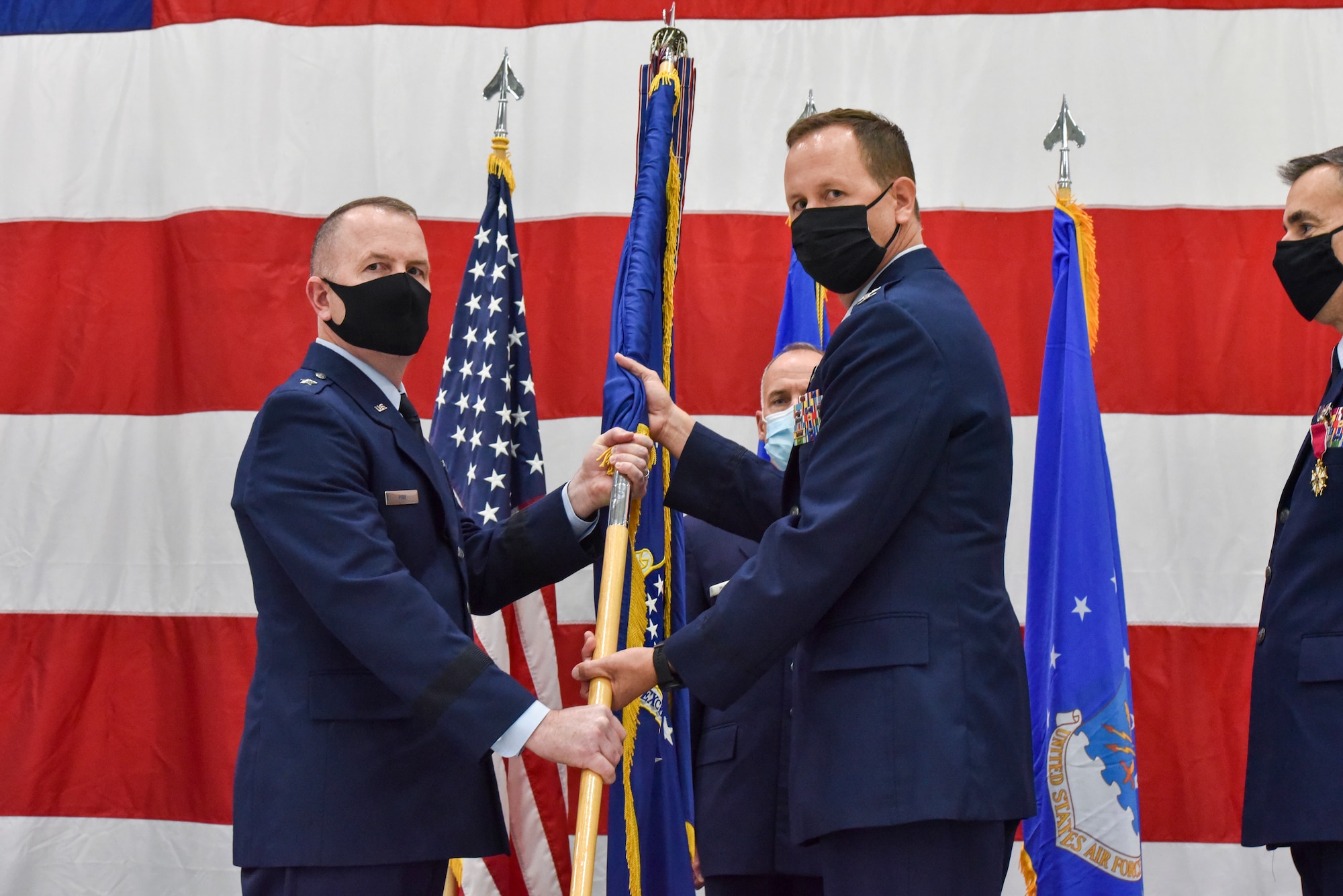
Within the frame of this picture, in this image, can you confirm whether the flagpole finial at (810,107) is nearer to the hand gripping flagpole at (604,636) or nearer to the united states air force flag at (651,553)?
the united states air force flag at (651,553)

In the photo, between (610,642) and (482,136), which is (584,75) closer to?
(482,136)

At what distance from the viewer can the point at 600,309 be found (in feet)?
12.3

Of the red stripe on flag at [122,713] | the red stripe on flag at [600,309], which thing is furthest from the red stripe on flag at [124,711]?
the red stripe on flag at [600,309]

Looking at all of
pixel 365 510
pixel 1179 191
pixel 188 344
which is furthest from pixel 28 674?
pixel 1179 191

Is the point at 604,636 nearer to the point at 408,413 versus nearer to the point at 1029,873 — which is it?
the point at 408,413

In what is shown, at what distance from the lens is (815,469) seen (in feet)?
5.99

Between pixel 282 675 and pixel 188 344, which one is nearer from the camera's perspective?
pixel 282 675

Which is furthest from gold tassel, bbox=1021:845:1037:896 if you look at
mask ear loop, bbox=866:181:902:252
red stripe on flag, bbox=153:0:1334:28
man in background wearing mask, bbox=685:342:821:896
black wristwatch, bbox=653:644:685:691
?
red stripe on flag, bbox=153:0:1334:28

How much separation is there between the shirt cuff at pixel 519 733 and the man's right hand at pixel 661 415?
628 mm

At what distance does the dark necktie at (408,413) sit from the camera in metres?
2.25

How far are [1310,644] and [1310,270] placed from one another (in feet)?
2.49

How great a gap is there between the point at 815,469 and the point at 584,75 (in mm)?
2434

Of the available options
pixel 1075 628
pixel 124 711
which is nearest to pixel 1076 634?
pixel 1075 628

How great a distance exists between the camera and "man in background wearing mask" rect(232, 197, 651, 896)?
188cm
